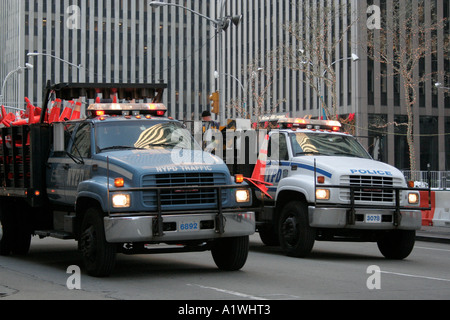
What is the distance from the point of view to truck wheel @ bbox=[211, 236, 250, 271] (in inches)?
470

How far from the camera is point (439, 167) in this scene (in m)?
69.2

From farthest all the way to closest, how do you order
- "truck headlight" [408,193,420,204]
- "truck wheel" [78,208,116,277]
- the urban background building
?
the urban background building → "truck headlight" [408,193,420,204] → "truck wheel" [78,208,116,277]

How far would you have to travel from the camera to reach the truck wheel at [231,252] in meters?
11.9

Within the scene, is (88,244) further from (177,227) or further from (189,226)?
(189,226)

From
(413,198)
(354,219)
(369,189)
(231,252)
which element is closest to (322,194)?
(354,219)

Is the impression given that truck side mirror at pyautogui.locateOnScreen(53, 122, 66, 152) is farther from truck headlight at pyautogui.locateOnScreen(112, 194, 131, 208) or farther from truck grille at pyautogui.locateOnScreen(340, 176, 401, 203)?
truck grille at pyautogui.locateOnScreen(340, 176, 401, 203)

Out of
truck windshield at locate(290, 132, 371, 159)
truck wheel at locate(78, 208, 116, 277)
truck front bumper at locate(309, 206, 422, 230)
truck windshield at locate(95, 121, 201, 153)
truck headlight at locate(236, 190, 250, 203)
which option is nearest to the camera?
truck wheel at locate(78, 208, 116, 277)

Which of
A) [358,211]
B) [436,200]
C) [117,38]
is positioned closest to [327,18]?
[436,200]

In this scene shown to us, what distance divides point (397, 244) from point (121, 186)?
20.5 ft

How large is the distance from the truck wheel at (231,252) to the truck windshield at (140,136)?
5.28 feet

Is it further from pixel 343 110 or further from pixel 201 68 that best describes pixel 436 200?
pixel 201 68

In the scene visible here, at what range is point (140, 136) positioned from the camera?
40.3ft

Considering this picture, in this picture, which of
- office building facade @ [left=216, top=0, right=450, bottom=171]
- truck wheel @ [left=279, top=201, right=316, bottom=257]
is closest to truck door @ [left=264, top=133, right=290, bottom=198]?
truck wheel @ [left=279, top=201, right=316, bottom=257]
